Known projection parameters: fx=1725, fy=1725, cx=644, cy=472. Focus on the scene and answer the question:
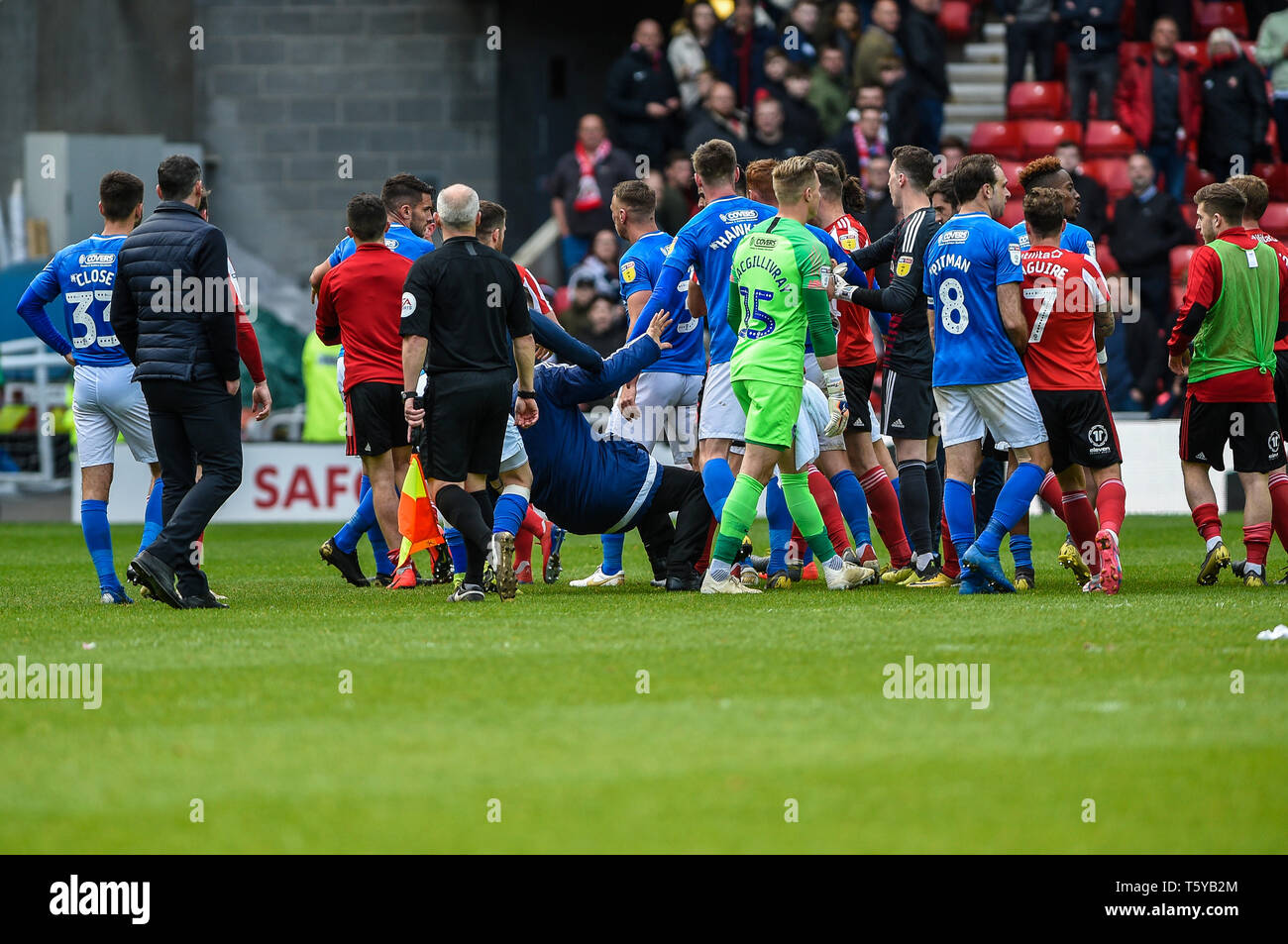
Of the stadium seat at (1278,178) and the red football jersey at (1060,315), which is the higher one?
the stadium seat at (1278,178)

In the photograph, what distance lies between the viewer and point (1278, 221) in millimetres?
19453

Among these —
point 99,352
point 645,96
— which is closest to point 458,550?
point 99,352

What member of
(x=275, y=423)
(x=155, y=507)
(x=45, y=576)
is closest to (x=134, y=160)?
(x=275, y=423)

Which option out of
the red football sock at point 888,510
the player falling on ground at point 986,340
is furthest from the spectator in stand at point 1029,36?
the player falling on ground at point 986,340

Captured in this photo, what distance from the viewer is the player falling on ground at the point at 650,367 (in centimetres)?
1041

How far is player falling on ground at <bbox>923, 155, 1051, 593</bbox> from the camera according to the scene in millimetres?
8930

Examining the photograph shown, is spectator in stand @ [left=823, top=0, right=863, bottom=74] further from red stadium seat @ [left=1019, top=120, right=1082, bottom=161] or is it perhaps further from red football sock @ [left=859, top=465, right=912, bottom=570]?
red football sock @ [left=859, top=465, right=912, bottom=570]

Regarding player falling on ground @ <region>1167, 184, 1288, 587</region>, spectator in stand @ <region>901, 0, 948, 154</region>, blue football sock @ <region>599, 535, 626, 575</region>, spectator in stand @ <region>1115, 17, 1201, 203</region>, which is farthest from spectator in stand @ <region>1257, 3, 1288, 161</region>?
blue football sock @ <region>599, 535, 626, 575</region>

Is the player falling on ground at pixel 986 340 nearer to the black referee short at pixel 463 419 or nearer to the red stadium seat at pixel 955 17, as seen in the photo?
the black referee short at pixel 463 419

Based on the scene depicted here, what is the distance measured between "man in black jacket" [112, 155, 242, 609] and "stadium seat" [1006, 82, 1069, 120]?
1351cm

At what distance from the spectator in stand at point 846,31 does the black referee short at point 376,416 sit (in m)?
10.7

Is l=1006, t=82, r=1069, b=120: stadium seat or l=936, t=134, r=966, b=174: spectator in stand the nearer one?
l=936, t=134, r=966, b=174: spectator in stand

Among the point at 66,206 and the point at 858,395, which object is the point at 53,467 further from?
the point at 858,395

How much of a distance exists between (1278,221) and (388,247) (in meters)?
12.6
